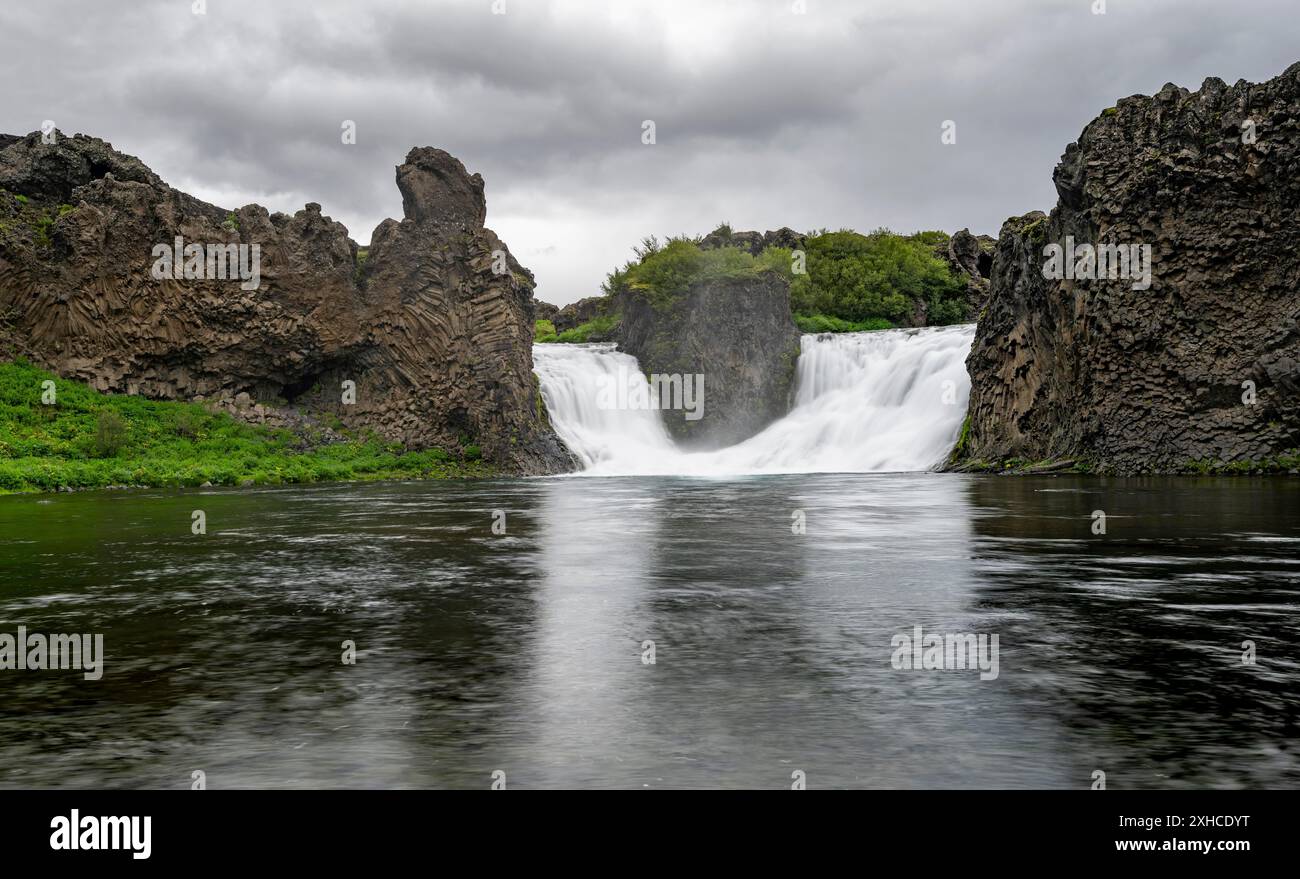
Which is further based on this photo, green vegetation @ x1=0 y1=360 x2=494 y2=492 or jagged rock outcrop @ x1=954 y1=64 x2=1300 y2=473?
green vegetation @ x1=0 y1=360 x2=494 y2=492

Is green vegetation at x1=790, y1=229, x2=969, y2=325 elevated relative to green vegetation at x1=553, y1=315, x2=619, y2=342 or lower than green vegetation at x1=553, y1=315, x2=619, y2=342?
elevated

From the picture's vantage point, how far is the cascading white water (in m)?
49.1

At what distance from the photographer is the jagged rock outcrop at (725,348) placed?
2515 inches

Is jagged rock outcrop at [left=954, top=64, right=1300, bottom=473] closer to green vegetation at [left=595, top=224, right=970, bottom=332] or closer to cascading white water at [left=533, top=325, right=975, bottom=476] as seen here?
cascading white water at [left=533, top=325, right=975, bottom=476]

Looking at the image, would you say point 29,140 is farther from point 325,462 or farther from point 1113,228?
point 1113,228

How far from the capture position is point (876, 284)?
79188 mm

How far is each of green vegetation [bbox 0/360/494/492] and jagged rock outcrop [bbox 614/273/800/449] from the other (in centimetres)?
1777

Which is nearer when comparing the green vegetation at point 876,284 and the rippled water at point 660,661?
the rippled water at point 660,661

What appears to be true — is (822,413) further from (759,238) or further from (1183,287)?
(759,238)

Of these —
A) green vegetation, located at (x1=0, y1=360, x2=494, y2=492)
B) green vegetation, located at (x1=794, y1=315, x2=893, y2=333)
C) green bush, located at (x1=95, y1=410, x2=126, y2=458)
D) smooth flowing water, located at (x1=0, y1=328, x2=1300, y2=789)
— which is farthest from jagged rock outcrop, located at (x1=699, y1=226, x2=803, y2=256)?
smooth flowing water, located at (x1=0, y1=328, x2=1300, y2=789)

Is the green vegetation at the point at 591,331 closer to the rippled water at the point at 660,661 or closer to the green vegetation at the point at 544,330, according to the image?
the green vegetation at the point at 544,330

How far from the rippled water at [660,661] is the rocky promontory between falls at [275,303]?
37.6 m

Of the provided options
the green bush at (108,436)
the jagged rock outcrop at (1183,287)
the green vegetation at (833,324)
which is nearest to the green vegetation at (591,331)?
the green vegetation at (833,324)
